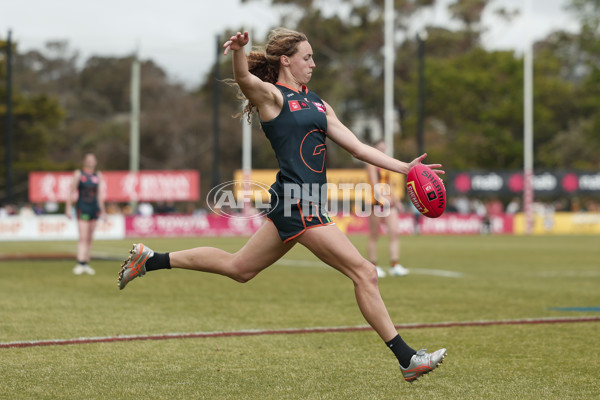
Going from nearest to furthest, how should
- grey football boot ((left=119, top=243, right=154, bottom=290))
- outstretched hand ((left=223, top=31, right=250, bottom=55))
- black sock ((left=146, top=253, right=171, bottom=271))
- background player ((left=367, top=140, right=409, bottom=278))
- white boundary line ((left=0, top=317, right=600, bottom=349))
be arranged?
outstretched hand ((left=223, top=31, right=250, bottom=55)) < black sock ((left=146, top=253, right=171, bottom=271)) < grey football boot ((left=119, top=243, right=154, bottom=290)) < white boundary line ((left=0, top=317, right=600, bottom=349)) < background player ((left=367, top=140, right=409, bottom=278))

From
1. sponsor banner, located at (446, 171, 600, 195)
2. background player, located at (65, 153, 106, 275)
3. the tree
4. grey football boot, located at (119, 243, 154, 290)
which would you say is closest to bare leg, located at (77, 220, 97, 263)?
background player, located at (65, 153, 106, 275)

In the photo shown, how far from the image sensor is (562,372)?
6223mm

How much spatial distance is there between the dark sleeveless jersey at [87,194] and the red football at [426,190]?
10.1 m

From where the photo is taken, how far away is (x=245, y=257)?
6.20m

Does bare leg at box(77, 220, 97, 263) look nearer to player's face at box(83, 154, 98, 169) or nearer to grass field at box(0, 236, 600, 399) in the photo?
grass field at box(0, 236, 600, 399)

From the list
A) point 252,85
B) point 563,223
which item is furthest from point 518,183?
point 252,85

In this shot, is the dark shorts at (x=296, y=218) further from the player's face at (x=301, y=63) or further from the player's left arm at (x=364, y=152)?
the player's face at (x=301, y=63)

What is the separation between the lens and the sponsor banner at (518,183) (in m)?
42.1

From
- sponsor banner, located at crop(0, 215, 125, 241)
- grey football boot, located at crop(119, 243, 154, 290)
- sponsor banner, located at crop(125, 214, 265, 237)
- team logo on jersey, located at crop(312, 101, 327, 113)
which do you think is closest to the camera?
team logo on jersey, located at crop(312, 101, 327, 113)

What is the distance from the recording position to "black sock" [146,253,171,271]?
6.60 meters

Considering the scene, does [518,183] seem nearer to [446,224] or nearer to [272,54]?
[446,224]

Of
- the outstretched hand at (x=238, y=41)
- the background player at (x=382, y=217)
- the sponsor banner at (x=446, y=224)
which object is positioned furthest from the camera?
the sponsor banner at (x=446, y=224)

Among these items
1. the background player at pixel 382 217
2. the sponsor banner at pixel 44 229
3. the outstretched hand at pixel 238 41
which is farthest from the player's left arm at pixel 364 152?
the sponsor banner at pixel 44 229

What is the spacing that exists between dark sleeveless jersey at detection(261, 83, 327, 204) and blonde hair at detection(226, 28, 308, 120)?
28 cm
